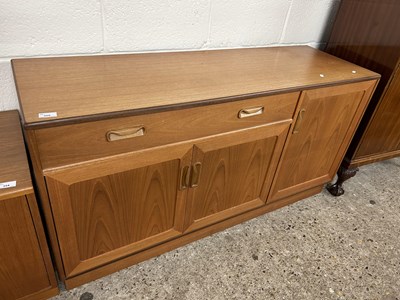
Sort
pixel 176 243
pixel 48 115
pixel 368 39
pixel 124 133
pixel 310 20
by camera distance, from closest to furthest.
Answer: pixel 48 115 → pixel 124 133 → pixel 176 243 → pixel 368 39 → pixel 310 20

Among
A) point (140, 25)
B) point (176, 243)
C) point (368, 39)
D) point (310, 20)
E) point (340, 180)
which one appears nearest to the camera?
point (140, 25)

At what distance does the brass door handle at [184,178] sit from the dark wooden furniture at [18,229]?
1.56 feet

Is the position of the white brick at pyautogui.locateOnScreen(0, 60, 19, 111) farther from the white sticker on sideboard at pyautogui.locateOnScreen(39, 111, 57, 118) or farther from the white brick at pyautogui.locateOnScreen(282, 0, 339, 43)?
the white brick at pyautogui.locateOnScreen(282, 0, 339, 43)

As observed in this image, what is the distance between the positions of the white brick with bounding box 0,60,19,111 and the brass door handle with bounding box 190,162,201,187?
0.73 meters

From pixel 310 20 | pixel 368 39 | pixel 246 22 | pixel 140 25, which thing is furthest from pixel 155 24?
pixel 368 39

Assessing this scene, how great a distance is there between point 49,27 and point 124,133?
53cm

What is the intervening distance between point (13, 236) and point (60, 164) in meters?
0.28

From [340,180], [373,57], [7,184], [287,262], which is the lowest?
[287,262]

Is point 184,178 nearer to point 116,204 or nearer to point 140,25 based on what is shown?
point 116,204

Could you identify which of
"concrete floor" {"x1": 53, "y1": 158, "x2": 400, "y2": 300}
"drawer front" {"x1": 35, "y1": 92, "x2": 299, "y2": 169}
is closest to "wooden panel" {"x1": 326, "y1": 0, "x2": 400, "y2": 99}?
"drawer front" {"x1": 35, "y1": 92, "x2": 299, "y2": 169}

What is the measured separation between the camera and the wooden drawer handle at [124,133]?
88cm

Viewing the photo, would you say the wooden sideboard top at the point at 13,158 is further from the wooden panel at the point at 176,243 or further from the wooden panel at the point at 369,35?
the wooden panel at the point at 369,35

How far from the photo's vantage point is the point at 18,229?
90cm

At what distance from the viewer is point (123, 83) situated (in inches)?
39.5
